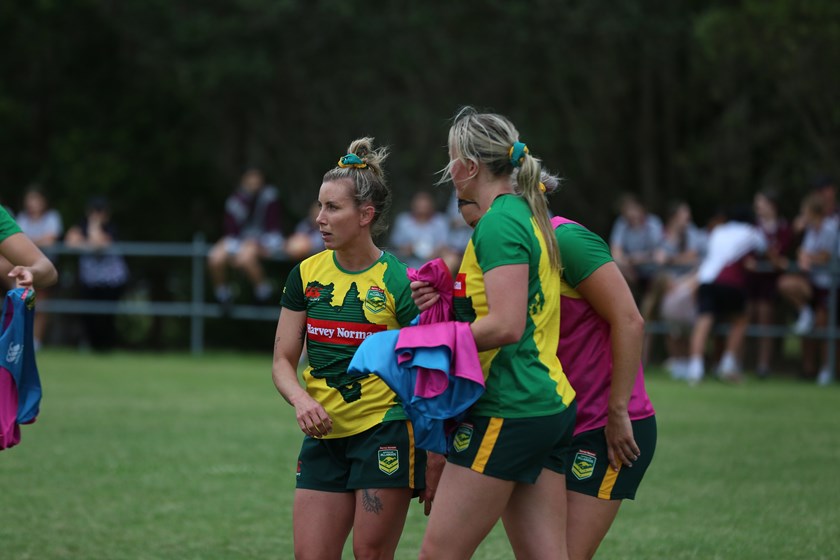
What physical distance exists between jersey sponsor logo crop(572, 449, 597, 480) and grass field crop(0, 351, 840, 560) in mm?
1991

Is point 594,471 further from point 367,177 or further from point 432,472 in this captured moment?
point 367,177

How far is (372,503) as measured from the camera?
4598mm

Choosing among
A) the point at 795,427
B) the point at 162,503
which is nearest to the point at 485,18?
the point at 795,427

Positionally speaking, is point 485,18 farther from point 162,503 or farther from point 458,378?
point 458,378

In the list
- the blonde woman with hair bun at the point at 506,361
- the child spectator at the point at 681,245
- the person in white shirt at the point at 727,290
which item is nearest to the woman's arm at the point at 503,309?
the blonde woman with hair bun at the point at 506,361

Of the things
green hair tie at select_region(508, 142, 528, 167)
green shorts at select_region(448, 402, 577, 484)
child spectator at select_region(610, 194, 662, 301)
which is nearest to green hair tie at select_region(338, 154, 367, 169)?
green hair tie at select_region(508, 142, 528, 167)

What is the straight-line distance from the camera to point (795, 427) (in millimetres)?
10828

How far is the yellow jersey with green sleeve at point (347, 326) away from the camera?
15.4 feet

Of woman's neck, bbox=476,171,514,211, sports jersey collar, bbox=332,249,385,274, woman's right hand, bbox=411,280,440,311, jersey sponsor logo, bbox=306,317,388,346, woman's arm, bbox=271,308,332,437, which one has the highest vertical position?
woman's neck, bbox=476,171,514,211

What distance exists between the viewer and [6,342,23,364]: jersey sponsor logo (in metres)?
5.30

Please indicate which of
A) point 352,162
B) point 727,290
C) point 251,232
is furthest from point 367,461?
point 251,232

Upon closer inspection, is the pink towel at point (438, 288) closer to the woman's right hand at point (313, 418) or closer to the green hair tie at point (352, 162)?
the woman's right hand at point (313, 418)

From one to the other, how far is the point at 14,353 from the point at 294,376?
1.46m

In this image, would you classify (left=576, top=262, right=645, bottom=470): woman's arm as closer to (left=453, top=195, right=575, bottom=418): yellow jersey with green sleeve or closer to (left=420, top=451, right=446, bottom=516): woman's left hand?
(left=453, top=195, right=575, bottom=418): yellow jersey with green sleeve
